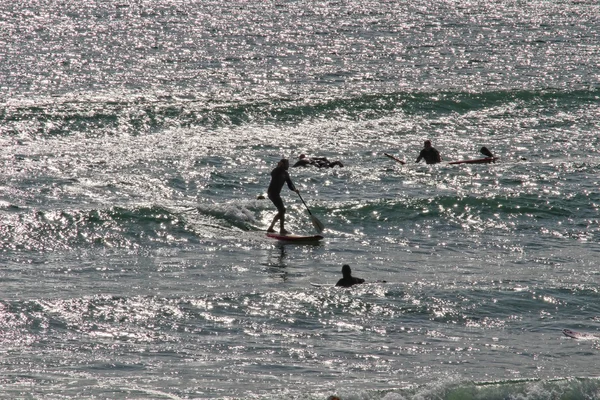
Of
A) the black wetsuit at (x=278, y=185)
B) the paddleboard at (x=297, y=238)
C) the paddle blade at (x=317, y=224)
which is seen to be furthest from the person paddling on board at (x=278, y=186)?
the paddle blade at (x=317, y=224)

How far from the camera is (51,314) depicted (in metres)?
15.4

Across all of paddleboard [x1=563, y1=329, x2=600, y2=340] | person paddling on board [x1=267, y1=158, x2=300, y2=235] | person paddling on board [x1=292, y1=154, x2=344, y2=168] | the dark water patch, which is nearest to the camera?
paddleboard [x1=563, y1=329, x2=600, y2=340]

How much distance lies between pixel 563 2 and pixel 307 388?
69.3m

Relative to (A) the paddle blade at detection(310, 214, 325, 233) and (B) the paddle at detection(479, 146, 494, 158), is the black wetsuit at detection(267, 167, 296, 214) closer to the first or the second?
(A) the paddle blade at detection(310, 214, 325, 233)

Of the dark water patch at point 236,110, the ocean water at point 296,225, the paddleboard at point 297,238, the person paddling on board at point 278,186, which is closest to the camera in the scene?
the ocean water at point 296,225

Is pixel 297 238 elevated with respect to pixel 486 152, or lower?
lower

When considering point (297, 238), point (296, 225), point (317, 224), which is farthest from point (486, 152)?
point (297, 238)

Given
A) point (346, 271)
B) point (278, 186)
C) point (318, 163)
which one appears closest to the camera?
point (346, 271)

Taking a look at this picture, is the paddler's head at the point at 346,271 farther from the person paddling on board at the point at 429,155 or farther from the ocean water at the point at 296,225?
the person paddling on board at the point at 429,155

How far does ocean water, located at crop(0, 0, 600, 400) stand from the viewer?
44.9 feet

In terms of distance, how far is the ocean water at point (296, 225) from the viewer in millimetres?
13672

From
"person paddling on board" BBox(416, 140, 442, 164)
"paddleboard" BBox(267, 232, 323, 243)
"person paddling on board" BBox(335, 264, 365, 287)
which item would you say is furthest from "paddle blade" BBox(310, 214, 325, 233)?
"person paddling on board" BBox(416, 140, 442, 164)

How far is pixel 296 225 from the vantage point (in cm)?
2228

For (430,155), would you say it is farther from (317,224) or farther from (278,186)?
(278,186)
